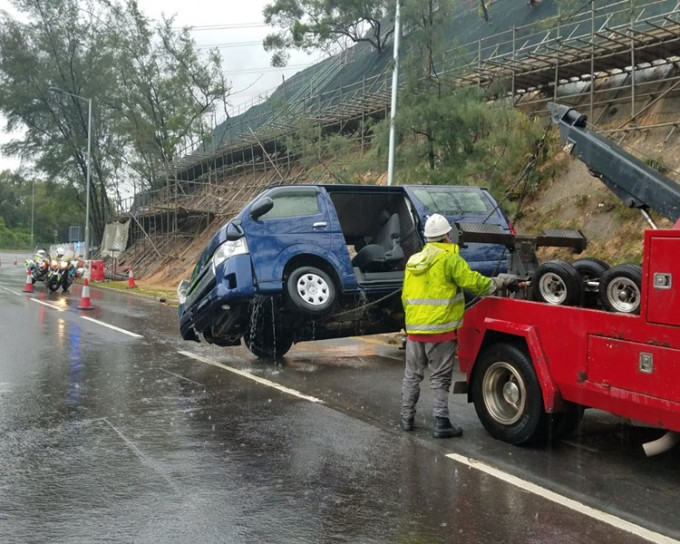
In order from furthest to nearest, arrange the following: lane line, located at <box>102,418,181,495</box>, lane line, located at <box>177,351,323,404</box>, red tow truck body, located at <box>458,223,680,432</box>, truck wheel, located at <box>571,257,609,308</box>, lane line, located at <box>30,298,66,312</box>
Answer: lane line, located at <box>30,298,66,312</box> → lane line, located at <box>177,351,323,404</box> → truck wheel, located at <box>571,257,609,308</box> → lane line, located at <box>102,418,181,495</box> → red tow truck body, located at <box>458,223,680,432</box>

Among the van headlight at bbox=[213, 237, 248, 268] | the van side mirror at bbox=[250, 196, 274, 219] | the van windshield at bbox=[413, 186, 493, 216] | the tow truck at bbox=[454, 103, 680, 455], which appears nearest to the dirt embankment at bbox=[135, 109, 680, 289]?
the van windshield at bbox=[413, 186, 493, 216]

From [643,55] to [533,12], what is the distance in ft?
37.1

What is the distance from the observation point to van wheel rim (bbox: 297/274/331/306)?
333 inches

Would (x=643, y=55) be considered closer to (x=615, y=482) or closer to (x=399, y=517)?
(x=615, y=482)

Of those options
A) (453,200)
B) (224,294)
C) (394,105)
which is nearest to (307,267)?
(224,294)

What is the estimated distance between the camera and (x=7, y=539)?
365 centimetres

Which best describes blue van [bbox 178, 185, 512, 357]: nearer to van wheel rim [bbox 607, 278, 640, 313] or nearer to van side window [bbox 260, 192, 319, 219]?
van side window [bbox 260, 192, 319, 219]

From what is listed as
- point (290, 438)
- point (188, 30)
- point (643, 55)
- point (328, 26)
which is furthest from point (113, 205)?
point (290, 438)

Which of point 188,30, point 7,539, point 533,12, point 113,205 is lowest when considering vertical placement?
point 7,539

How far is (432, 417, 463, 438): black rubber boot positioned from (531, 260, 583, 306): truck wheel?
4.22 ft

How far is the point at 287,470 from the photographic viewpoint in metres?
4.82

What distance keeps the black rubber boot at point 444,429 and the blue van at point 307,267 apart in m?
3.07

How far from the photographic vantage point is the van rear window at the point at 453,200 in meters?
9.31

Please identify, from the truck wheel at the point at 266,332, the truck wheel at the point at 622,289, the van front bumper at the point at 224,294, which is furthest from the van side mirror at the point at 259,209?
the truck wheel at the point at 622,289
